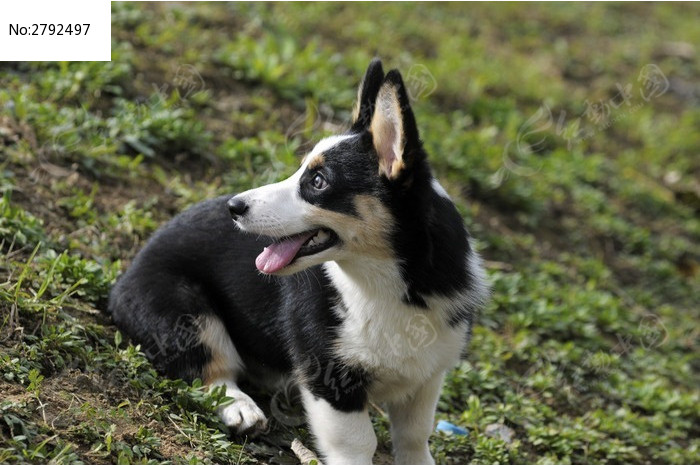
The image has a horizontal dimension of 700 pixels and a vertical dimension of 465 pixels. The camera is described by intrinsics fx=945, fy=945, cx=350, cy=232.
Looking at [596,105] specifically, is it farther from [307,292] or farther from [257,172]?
[307,292]

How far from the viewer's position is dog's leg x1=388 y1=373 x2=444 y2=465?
4.16 meters

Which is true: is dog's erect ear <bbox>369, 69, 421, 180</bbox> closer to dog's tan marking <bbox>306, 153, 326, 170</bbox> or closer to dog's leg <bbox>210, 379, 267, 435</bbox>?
dog's tan marking <bbox>306, 153, 326, 170</bbox>

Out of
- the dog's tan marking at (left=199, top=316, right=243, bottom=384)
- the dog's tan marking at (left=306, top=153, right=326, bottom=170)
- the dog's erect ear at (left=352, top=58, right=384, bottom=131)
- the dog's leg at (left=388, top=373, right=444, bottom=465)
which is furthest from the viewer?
the dog's tan marking at (left=199, top=316, right=243, bottom=384)

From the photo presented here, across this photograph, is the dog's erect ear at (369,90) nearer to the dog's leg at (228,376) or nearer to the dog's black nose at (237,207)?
the dog's black nose at (237,207)

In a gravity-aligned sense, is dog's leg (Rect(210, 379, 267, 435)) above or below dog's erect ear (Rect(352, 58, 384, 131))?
below

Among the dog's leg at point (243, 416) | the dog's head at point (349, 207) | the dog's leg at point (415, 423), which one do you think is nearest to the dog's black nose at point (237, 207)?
the dog's head at point (349, 207)

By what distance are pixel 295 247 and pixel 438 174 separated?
3.56 metres

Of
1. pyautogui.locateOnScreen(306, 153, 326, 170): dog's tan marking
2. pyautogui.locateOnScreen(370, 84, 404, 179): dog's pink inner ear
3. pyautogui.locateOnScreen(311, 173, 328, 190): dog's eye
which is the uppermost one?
pyautogui.locateOnScreen(370, 84, 404, 179): dog's pink inner ear

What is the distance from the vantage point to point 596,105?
9.52 meters

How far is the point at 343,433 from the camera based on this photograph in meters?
3.91

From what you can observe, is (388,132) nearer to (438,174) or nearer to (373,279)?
(373,279)

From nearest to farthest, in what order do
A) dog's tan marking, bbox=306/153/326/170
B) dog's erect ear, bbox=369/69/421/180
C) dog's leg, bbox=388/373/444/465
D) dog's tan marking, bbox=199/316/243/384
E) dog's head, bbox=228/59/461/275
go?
1. dog's erect ear, bbox=369/69/421/180
2. dog's head, bbox=228/59/461/275
3. dog's tan marking, bbox=306/153/326/170
4. dog's leg, bbox=388/373/444/465
5. dog's tan marking, bbox=199/316/243/384

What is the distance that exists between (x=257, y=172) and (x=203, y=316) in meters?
2.10

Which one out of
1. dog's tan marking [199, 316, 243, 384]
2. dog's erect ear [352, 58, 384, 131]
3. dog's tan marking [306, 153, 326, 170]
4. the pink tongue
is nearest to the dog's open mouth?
the pink tongue
